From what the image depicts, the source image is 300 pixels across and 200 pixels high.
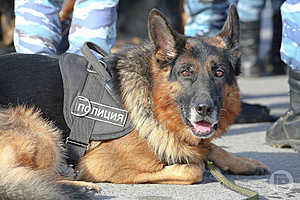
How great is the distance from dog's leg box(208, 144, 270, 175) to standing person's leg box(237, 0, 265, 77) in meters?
4.36

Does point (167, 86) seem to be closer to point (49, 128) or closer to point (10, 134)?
point (49, 128)

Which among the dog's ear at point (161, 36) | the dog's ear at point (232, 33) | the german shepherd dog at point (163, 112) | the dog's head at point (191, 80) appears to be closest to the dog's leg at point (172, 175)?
the german shepherd dog at point (163, 112)

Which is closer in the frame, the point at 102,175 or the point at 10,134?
the point at 10,134

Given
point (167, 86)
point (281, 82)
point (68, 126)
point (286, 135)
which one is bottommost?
point (281, 82)

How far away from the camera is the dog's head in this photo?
122 inches

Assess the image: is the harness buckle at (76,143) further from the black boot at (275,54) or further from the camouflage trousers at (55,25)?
the black boot at (275,54)

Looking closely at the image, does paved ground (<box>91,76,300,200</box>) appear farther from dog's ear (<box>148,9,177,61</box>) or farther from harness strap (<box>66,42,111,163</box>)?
dog's ear (<box>148,9,177,61</box>)

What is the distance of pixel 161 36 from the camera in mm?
3250

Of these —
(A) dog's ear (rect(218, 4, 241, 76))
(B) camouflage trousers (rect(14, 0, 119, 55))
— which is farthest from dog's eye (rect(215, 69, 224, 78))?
(B) camouflage trousers (rect(14, 0, 119, 55))

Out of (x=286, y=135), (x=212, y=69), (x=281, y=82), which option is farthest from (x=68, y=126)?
(x=281, y=82)

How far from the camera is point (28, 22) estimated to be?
413 cm

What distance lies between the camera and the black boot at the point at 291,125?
4121 millimetres

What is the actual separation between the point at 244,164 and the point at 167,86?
84 centimetres

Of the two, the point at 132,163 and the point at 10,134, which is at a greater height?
the point at 10,134
